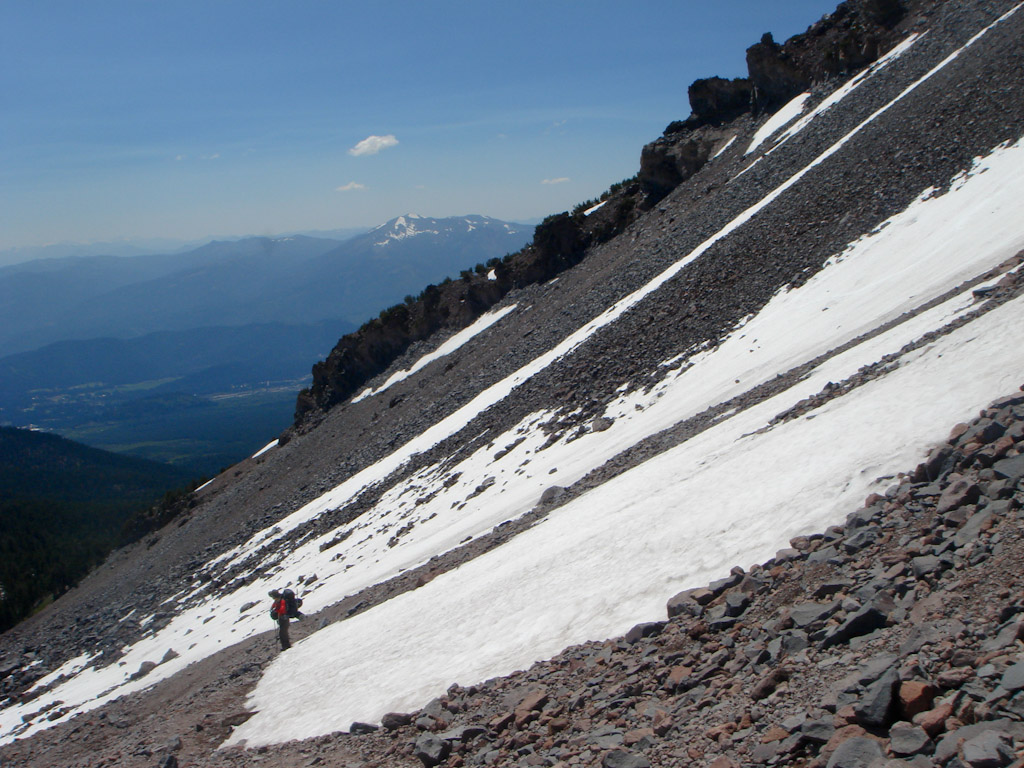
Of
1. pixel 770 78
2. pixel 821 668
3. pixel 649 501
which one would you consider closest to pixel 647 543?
pixel 649 501

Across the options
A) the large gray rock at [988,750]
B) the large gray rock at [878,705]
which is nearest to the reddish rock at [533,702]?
the large gray rock at [878,705]

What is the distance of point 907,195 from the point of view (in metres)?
23.8

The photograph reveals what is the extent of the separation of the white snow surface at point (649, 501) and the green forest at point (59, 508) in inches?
1879

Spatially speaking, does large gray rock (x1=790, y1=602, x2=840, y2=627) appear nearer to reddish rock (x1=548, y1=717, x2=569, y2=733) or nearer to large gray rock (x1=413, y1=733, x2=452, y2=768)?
reddish rock (x1=548, y1=717, x2=569, y2=733)

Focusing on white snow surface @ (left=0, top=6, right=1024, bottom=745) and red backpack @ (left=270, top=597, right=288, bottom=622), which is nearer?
white snow surface @ (left=0, top=6, right=1024, bottom=745)

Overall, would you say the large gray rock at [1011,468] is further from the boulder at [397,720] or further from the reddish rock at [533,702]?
the boulder at [397,720]

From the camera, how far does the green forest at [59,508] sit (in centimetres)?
6562

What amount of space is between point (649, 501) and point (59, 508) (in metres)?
116

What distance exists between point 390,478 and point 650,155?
1295 inches

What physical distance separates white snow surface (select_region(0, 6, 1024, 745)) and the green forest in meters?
47.7

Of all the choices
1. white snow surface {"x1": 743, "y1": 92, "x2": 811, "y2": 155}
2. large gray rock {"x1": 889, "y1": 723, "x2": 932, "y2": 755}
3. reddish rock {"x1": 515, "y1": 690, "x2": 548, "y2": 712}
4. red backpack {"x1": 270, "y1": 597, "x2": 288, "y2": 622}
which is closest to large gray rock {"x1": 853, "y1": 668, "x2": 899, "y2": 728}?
large gray rock {"x1": 889, "y1": 723, "x2": 932, "y2": 755}

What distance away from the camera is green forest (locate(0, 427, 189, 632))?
215 ft

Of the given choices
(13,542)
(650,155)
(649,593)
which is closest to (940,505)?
(649,593)

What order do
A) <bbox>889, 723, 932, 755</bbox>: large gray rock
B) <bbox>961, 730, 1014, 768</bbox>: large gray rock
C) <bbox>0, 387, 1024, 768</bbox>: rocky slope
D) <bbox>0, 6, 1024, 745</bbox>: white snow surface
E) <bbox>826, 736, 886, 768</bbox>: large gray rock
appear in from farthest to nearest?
<bbox>0, 6, 1024, 745</bbox>: white snow surface, <bbox>0, 387, 1024, 768</bbox>: rocky slope, <bbox>826, 736, 886, 768</bbox>: large gray rock, <bbox>889, 723, 932, 755</bbox>: large gray rock, <bbox>961, 730, 1014, 768</bbox>: large gray rock
